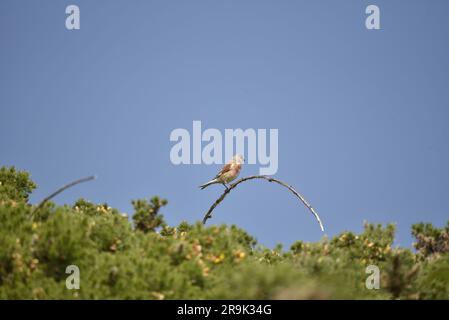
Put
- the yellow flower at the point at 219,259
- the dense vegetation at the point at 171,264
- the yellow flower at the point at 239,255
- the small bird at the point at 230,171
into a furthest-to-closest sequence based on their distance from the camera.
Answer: the small bird at the point at 230,171
the yellow flower at the point at 239,255
the yellow flower at the point at 219,259
the dense vegetation at the point at 171,264

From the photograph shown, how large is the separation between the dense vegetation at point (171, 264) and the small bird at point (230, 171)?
5.90 metres

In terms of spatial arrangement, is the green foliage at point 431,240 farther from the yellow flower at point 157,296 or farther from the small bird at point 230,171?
the yellow flower at point 157,296

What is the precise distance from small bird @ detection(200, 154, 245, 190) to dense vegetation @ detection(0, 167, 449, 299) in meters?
5.90

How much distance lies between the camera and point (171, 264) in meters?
9.73

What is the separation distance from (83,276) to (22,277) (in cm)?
96

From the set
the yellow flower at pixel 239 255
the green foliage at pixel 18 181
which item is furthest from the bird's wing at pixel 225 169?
the yellow flower at pixel 239 255

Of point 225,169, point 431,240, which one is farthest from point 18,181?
point 431,240

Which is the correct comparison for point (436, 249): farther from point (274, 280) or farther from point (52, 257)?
point (52, 257)

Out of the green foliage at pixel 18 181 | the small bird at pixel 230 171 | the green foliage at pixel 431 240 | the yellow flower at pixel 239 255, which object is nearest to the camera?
the yellow flower at pixel 239 255

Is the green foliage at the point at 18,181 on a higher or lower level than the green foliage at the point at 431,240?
higher

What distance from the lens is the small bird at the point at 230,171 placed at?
17986mm

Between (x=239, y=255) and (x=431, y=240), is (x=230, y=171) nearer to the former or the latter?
(x=431, y=240)

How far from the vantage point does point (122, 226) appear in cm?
1080

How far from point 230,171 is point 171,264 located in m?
8.62
